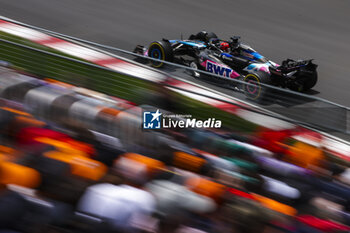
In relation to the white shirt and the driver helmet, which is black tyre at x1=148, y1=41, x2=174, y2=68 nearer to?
the driver helmet

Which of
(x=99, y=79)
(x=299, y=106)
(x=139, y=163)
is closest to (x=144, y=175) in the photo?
(x=139, y=163)

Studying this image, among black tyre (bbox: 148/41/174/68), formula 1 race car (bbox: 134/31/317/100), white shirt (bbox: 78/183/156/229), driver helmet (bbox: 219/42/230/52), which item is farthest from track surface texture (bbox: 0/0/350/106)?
white shirt (bbox: 78/183/156/229)

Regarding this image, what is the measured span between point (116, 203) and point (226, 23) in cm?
716

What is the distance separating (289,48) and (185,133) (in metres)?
5.54

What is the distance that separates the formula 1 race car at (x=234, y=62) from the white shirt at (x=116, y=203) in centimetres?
360

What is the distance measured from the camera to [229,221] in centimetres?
249

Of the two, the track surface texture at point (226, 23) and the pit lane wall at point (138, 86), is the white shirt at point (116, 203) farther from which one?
the track surface texture at point (226, 23)

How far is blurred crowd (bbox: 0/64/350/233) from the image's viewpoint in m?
2.42

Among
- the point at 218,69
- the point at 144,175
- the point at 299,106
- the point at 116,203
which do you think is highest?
the point at 218,69

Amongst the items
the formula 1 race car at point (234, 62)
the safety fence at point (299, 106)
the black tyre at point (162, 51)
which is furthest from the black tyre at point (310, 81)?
the safety fence at point (299, 106)

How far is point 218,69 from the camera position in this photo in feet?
20.7

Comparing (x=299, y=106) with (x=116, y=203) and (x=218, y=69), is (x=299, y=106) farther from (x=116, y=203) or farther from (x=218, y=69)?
(x=218, y=69)

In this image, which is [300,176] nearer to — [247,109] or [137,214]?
[247,109]

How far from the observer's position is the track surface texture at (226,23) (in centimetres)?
765
